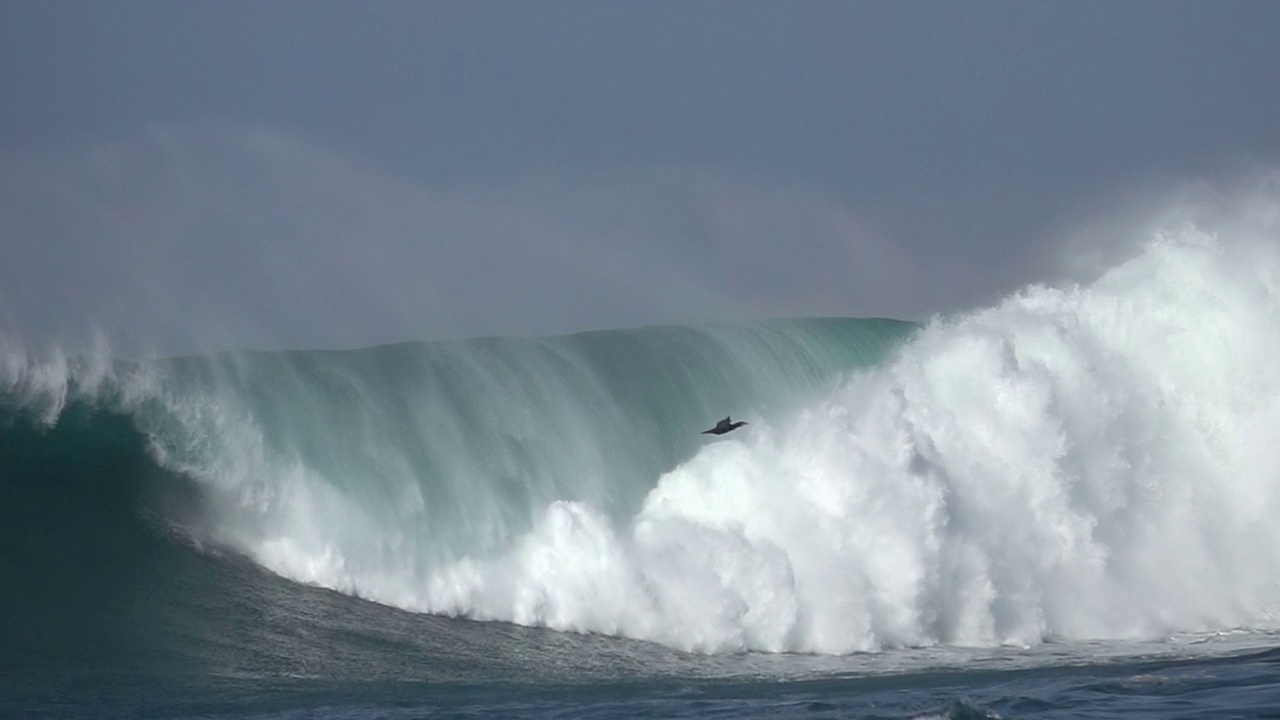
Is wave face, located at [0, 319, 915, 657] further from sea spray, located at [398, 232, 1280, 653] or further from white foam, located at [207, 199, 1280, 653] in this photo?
sea spray, located at [398, 232, 1280, 653]

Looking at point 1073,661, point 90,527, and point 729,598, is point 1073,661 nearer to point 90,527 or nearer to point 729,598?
point 729,598

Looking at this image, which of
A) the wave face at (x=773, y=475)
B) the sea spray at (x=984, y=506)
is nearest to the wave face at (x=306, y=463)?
the wave face at (x=773, y=475)

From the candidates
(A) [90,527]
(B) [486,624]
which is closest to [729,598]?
(B) [486,624]

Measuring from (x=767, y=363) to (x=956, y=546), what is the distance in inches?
234

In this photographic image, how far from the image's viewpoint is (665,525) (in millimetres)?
14344

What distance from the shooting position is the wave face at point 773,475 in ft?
44.5

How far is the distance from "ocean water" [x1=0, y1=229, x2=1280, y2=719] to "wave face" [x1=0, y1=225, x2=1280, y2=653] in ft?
0.12

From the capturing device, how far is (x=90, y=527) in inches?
544

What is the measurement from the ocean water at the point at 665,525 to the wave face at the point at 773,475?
37mm

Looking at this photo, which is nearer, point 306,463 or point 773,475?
point 773,475

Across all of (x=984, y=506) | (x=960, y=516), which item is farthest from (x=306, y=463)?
(x=984, y=506)

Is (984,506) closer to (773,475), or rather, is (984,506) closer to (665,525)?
(773,475)

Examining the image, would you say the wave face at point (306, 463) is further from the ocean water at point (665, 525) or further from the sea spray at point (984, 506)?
the sea spray at point (984, 506)

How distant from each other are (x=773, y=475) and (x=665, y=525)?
54.1 inches
